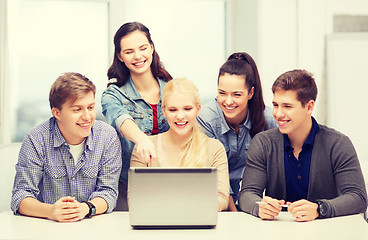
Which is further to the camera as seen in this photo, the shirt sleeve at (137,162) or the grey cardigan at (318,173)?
the shirt sleeve at (137,162)

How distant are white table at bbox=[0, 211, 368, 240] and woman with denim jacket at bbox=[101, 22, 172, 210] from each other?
64 cm

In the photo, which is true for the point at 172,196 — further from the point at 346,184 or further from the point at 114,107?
the point at 114,107

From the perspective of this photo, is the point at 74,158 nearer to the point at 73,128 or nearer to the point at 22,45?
the point at 73,128

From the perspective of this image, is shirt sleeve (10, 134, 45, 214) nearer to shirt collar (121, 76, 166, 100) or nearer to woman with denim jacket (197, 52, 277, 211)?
shirt collar (121, 76, 166, 100)

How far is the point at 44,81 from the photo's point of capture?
3980mm

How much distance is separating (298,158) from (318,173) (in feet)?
0.35

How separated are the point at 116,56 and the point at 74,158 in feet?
2.19

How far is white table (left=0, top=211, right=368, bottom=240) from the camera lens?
5.31 feet

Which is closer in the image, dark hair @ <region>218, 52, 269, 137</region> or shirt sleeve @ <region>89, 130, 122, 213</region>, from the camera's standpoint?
shirt sleeve @ <region>89, 130, 122, 213</region>

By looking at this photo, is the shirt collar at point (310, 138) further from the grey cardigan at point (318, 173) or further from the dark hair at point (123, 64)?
the dark hair at point (123, 64)

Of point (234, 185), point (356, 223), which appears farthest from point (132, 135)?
point (356, 223)

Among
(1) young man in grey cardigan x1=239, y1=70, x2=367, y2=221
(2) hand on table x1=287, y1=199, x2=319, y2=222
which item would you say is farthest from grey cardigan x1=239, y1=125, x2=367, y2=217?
(2) hand on table x1=287, y1=199, x2=319, y2=222

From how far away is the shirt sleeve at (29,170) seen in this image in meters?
2.03

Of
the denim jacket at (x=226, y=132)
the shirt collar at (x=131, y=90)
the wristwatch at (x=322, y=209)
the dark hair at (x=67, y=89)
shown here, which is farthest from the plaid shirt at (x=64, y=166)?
the wristwatch at (x=322, y=209)
